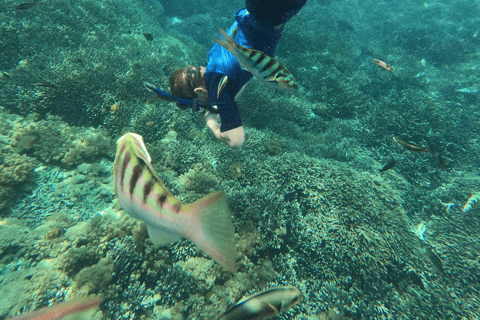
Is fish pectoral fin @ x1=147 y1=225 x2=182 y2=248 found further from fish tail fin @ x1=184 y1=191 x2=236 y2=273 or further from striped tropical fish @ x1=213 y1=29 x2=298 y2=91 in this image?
striped tropical fish @ x1=213 y1=29 x2=298 y2=91

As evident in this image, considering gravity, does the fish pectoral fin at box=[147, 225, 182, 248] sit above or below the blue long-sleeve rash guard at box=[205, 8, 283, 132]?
below

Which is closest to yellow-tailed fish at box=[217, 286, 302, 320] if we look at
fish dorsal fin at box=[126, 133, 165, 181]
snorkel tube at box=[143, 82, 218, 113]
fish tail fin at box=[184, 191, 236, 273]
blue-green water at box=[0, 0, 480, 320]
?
fish tail fin at box=[184, 191, 236, 273]

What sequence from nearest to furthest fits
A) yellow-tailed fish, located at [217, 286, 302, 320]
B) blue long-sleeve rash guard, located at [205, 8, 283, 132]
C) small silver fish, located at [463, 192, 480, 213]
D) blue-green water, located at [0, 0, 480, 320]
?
yellow-tailed fish, located at [217, 286, 302, 320] → blue long-sleeve rash guard, located at [205, 8, 283, 132] → blue-green water, located at [0, 0, 480, 320] → small silver fish, located at [463, 192, 480, 213]

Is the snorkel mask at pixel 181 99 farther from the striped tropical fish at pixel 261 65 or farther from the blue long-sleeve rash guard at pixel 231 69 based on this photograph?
the striped tropical fish at pixel 261 65

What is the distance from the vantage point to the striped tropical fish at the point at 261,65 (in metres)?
1.61

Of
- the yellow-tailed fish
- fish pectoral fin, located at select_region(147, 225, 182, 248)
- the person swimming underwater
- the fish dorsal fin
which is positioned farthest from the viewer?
A: the person swimming underwater

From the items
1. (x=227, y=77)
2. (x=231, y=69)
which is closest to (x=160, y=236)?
(x=227, y=77)

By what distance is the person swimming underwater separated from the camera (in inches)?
75.0

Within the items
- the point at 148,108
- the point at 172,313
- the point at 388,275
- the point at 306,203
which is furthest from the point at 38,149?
the point at 388,275

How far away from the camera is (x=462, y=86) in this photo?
10195 mm

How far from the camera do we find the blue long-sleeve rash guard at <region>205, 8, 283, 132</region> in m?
2.04

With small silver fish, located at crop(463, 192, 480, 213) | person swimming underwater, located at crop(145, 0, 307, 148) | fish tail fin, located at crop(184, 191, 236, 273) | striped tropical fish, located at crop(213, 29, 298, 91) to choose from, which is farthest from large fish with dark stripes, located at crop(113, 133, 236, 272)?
small silver fish, located at crop(463, 192, 480, 213)

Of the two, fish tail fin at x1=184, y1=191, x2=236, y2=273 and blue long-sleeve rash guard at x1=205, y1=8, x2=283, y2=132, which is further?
blue long-sleeve rash guard at x1=205, y1=8, x2=283, y2=132

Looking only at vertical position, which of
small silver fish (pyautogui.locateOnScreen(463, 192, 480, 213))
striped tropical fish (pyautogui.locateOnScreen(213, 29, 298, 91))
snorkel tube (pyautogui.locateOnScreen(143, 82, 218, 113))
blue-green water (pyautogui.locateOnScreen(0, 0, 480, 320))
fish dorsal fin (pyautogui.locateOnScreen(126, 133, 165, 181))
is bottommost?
blue-green water (pyautogui.locateOnScreen(0, 0, 480, 320))
